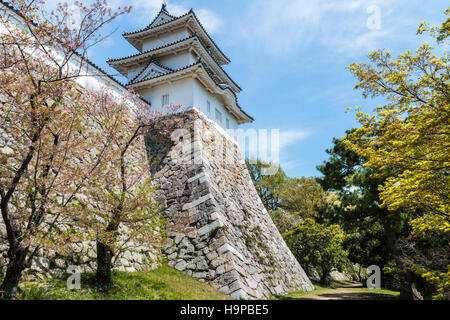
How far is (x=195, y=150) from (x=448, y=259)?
425 inches

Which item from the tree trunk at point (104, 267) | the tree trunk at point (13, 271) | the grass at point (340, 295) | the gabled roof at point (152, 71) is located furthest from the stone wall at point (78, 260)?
the gabled roof at point (152, 71)

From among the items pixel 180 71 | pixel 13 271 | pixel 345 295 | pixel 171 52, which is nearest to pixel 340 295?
pixel 345 295

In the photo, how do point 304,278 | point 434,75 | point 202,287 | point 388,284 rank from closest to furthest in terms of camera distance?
point 434,75
point 202,287
point 304,278
point 388,284

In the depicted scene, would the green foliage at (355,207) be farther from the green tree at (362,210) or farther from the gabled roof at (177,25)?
the gabled roof at (177,25)

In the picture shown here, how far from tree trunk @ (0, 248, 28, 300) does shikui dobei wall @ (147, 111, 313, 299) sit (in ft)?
11.2

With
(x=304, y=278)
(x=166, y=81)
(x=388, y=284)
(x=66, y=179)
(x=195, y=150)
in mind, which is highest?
(x=166, y=81)

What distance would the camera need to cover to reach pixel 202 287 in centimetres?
732

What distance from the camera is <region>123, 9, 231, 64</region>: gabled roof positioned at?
51.0ft

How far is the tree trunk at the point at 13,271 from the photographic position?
176 inches

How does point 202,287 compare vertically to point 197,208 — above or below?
below

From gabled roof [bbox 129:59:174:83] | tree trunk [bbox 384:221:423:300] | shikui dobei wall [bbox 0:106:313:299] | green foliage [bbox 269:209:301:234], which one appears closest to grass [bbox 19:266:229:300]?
shikui dobei wall [bbox 0:106:313:299]

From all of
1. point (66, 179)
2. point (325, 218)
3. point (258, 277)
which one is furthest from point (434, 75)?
point (325, 218)

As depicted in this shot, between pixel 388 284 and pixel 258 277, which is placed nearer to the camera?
pixel 258 277
